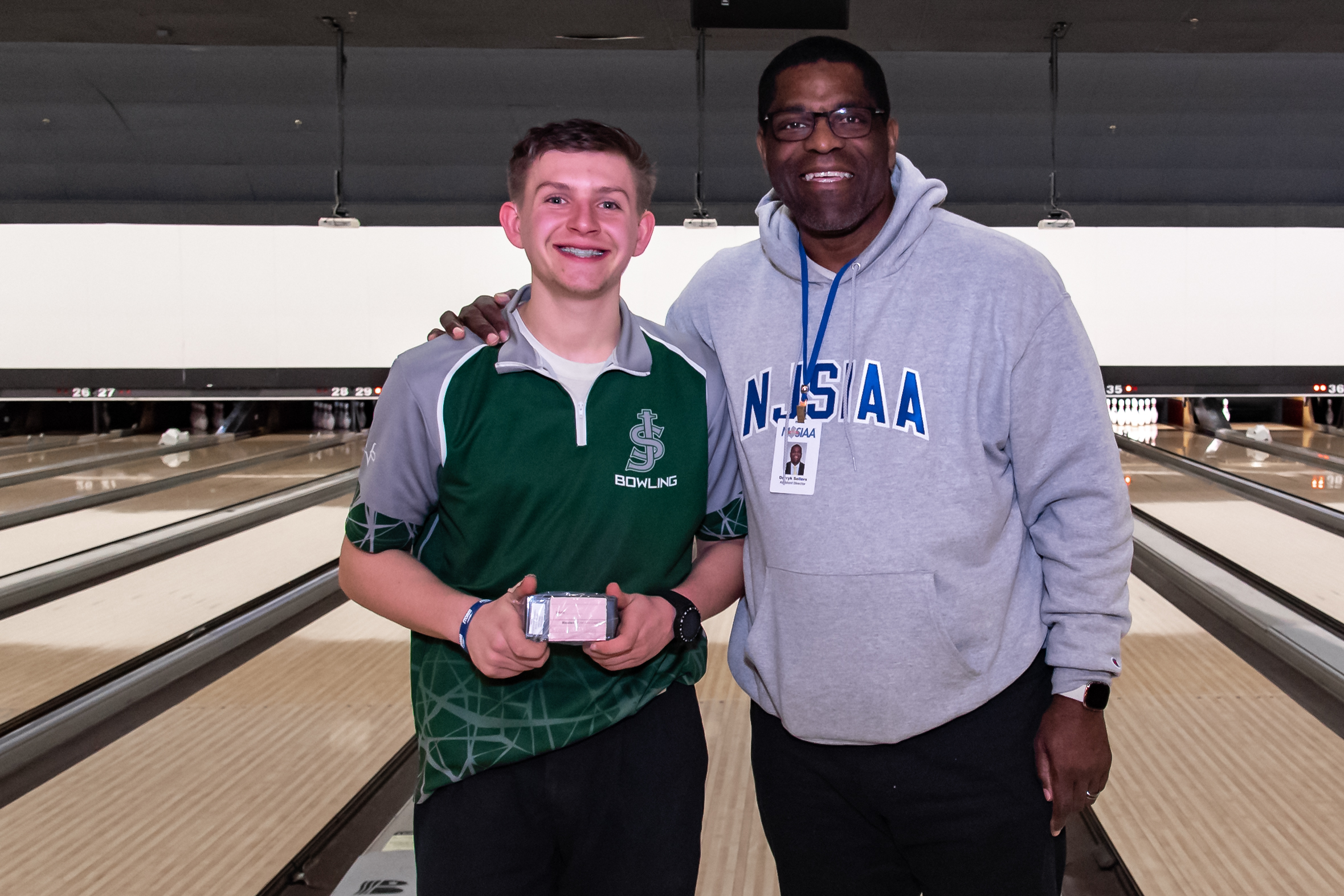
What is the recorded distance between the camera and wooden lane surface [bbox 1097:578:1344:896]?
175cm

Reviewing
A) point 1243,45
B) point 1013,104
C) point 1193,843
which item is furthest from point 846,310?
point 1013,104

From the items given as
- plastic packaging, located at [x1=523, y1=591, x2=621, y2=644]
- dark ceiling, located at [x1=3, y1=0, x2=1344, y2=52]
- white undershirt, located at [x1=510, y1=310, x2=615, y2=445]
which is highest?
dark ceiling, located at [x1=3, y1=0, x2=1344, y2=52]

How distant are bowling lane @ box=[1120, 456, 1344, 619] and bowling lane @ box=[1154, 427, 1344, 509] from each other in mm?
301

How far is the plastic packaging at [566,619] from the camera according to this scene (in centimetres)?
98

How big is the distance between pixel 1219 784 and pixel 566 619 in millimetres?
1726

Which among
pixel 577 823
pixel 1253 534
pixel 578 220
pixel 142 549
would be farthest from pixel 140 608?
pixel 1253 534

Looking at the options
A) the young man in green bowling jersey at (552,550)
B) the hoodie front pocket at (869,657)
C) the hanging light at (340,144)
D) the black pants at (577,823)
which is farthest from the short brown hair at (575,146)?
the hanging light at (340,144)

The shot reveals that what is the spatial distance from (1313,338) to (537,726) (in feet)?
28.0

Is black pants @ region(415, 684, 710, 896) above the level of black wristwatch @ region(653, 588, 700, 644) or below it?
below

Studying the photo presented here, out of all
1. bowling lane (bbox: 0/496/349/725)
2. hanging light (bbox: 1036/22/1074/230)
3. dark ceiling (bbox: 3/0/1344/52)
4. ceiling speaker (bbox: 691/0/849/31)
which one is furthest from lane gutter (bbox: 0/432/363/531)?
hanging light (bbox: 1036/22/1074/230)

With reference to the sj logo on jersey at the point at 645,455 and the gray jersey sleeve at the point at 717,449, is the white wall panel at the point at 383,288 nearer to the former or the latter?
the gray jersey sleeve at the point at 717,449

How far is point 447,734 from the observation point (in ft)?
3.63

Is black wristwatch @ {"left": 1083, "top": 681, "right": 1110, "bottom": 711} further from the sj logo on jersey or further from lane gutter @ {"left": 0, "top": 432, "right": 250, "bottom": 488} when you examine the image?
lane gutter @ {"left": 0, "top": 432, "right": 250, "bottom": 488}

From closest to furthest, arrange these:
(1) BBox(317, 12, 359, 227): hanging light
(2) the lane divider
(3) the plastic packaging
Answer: (3) the plastic packaging < (2) the lane divider < (1) BBox(317, 12, 359, 227): hanging light
